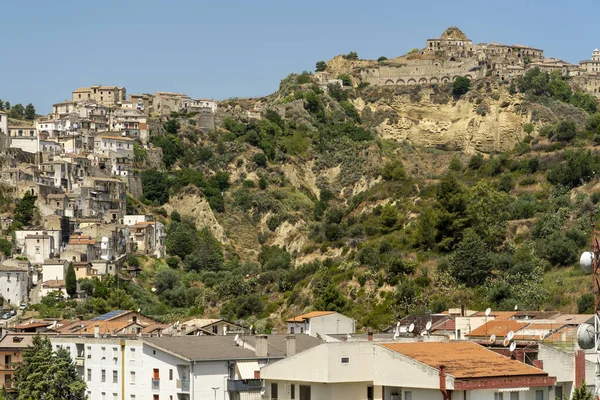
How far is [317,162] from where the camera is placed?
15550cm

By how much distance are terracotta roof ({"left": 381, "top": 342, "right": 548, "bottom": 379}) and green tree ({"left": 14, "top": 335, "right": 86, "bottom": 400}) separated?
21555 millimetres

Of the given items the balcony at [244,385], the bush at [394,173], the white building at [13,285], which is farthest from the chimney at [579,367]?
the bush at [394,173]

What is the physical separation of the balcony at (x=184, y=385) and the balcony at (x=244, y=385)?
5.42 feet

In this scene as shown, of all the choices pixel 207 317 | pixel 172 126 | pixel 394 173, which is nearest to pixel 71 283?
pixel 207 317

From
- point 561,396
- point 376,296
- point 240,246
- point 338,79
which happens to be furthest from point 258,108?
point 561,396

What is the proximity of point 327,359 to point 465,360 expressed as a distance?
4.10 m

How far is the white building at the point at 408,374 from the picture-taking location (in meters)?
36.1

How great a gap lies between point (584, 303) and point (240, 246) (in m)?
68.3

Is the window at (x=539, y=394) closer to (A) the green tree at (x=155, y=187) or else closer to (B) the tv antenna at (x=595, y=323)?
(B) the tv antenna at (x=595, y=323)

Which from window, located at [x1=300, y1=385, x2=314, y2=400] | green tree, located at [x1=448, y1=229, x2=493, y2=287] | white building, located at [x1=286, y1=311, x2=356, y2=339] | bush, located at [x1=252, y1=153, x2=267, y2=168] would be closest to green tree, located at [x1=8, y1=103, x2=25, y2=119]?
bush, located at [x1=252, y1=153, x2=267, y2=168]

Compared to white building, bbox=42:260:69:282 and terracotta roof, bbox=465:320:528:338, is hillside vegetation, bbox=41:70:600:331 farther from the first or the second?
terracotta roof, bbox=465:320:528:338

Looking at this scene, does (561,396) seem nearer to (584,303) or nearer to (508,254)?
(584,303)

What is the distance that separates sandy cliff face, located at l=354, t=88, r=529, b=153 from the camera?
528ft

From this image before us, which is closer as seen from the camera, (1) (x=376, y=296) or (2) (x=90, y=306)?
(1) (x=376, y=296)
